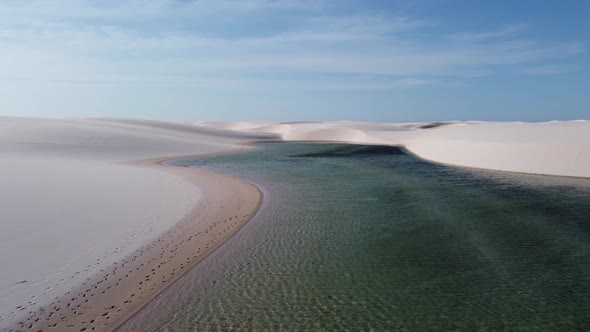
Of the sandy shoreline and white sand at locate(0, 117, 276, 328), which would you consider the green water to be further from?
white sand at locate(0, 117, 276, 328)

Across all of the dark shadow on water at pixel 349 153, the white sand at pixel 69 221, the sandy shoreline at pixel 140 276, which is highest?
the dark shadow on water at pixel 349 153

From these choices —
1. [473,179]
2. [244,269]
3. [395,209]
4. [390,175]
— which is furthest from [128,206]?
[473,179]

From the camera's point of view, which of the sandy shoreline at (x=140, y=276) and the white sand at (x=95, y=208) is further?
the white sand at (x=95, y=208)

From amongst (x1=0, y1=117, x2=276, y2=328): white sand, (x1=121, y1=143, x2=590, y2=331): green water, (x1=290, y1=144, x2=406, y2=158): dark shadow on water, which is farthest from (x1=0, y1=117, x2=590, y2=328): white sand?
(x1=290, y1=144, x2=406, y2=158): dark shadow on water

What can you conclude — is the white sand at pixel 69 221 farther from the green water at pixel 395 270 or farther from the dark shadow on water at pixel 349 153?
the dark shadow on water at pixel 349 153

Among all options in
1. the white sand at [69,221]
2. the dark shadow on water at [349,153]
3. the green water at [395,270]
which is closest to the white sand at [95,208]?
the white sand at [69,221]

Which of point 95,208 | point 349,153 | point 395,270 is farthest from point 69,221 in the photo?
point 349,153
